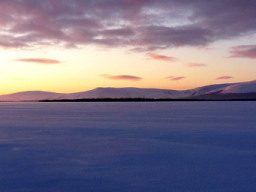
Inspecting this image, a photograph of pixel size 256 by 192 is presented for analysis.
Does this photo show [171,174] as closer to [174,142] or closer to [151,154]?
[151,154]

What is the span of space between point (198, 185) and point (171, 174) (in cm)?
58

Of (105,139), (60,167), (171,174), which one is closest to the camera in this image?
(171,174)

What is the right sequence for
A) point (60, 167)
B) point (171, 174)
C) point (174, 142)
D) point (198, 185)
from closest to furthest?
point (198, 185) → point (171, 174) → point (60, 167) → point (174, 142)

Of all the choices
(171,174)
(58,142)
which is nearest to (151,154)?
(171,174)

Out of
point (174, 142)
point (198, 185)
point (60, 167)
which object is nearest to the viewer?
point (198, 185)

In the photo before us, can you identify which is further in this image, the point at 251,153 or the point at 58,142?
the point at 58,142

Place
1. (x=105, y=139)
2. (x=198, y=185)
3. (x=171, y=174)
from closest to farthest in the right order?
(x=198, y=185), (x=171, y=174), (x=105, y=139)

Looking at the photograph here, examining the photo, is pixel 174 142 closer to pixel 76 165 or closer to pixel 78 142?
pixel 78 142

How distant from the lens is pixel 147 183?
388 centimetres

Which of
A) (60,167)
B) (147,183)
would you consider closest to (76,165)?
(60,167)

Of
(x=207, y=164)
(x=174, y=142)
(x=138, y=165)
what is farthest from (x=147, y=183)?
(x=174, y=142)

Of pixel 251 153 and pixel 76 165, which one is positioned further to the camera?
pixel 251 153

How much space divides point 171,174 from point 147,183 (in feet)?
1.86

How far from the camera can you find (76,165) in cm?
488
